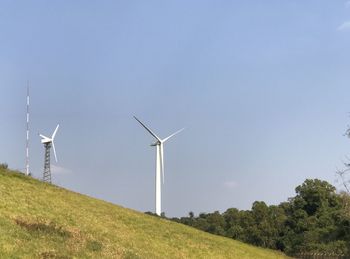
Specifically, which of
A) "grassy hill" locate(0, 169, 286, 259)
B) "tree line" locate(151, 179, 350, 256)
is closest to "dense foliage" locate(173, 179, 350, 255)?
"tree line" locate(151, 179, 350, 256)

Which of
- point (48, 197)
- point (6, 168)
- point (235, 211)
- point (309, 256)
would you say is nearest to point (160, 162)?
point (309, 256)

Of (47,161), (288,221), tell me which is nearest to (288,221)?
(288,221)

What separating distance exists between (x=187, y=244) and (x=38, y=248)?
61.6 feet

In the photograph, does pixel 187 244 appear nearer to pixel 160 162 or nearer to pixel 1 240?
pixel 1 240

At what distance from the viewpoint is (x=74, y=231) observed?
2322cm

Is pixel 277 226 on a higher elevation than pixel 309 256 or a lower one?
higher

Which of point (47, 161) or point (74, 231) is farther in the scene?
point (47, 161)

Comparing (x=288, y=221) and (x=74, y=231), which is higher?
(x=288, y=221)

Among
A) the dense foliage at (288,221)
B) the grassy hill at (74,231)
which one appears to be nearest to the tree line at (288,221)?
the dense foliage at (288,221)

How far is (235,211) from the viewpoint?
12062 cm

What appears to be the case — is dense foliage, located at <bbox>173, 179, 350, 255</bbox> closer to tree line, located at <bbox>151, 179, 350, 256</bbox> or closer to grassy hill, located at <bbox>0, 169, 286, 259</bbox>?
tree line, located at <bbox>151, 179, 350, 256</bbox>

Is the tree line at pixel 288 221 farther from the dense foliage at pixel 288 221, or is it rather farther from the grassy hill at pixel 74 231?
the grassy hill at pixel 74 231

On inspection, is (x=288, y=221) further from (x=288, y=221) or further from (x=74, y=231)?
(x=74, y=231)

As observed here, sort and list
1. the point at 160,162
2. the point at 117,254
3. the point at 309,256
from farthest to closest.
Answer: the point at 160,162 < the point at 309,256 < the point at 117,254
